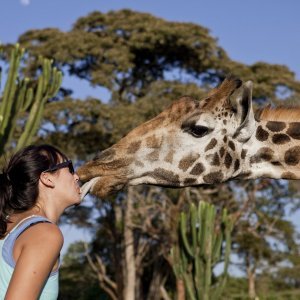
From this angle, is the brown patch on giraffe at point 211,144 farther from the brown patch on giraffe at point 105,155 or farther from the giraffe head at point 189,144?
the brown patch on giraffe at point 105,155

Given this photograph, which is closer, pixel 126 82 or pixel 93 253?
pixel 126 82

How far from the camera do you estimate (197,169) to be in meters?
4.91

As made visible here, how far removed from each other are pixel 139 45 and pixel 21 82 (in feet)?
39.5

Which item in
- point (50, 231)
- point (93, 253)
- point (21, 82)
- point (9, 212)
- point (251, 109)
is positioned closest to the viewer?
point (50, 231)

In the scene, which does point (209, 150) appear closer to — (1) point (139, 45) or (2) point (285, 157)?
(2) point (285, 157)

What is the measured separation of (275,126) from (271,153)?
0.20 m

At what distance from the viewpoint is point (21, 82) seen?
13.2m

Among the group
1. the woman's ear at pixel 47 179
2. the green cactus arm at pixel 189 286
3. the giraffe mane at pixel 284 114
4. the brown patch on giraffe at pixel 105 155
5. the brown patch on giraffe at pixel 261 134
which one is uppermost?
the green cactus arm at pixel 189 286

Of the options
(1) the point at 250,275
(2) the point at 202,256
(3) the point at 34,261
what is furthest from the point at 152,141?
(1) the point at 250,275

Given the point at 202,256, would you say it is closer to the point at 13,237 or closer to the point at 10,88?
the point at 10,88

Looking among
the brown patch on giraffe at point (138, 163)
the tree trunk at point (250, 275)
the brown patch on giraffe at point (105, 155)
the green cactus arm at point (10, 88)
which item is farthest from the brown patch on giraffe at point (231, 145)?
the tree trunk at point (250, 275)

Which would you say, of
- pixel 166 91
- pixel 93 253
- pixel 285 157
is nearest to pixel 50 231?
pixel 285 157

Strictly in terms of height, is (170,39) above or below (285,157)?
above

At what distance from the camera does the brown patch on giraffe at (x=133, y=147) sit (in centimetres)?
472
